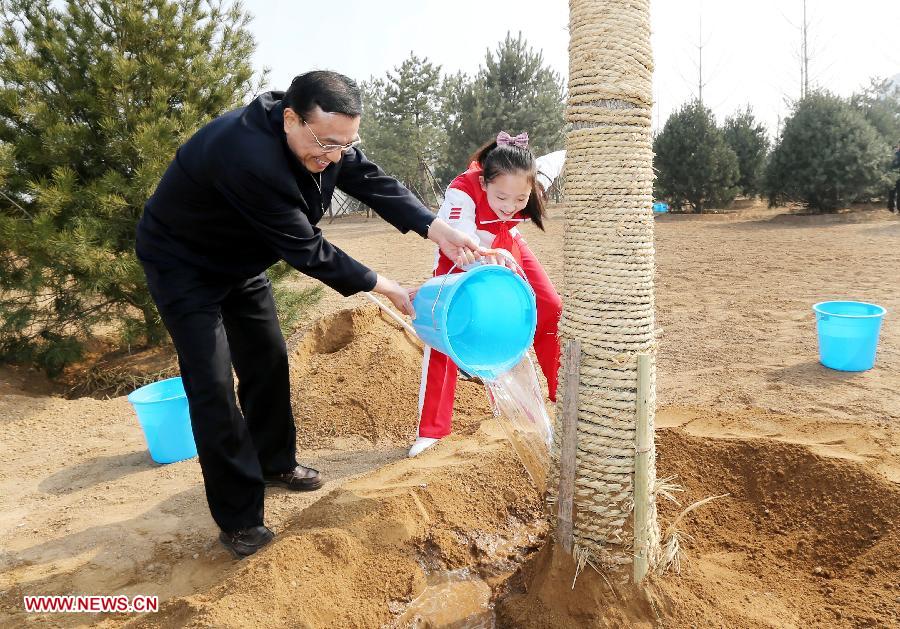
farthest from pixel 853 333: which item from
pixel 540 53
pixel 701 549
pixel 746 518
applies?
pixel 540 53

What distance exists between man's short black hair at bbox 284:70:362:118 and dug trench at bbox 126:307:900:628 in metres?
1.41

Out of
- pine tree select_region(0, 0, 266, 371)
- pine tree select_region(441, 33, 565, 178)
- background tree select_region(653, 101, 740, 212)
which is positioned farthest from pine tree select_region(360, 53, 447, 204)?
pine tree select_region(0, 0, 266, 371)

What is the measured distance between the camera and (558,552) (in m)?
2.07

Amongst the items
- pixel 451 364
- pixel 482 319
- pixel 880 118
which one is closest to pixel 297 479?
pixel 451 364

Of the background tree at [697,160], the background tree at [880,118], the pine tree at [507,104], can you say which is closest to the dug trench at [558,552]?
the background tree at [697,160]

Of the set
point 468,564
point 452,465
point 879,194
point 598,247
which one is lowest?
point 468,564

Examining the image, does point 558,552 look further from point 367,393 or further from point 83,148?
point 83,148

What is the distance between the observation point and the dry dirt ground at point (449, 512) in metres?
2.02

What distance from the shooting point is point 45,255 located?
14.2 feet

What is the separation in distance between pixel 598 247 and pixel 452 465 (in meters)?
1.33

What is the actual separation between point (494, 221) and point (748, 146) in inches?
576

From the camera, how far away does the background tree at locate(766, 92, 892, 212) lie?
39.7ft

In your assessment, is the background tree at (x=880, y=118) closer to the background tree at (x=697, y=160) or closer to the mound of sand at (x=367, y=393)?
the background tree at (x=697, y=160)

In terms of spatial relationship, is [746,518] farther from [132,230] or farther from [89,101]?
[89,101]
